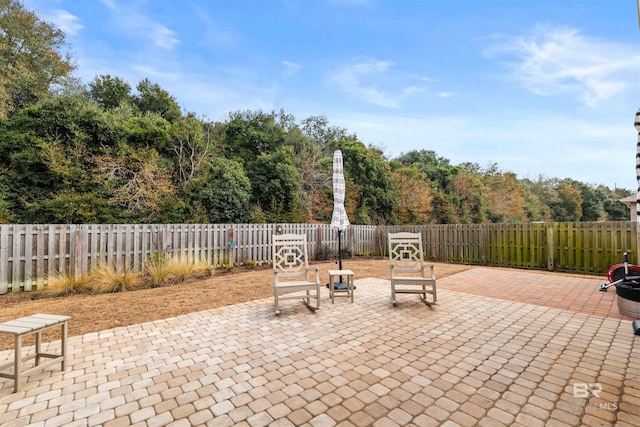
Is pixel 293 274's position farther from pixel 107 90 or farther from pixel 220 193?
pixel 107 90

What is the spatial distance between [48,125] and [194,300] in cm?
798

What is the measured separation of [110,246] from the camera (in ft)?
Result: 21.8

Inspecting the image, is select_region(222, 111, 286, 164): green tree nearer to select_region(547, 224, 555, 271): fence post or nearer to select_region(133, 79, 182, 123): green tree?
select_region(133, 79, 182, 123): green tree

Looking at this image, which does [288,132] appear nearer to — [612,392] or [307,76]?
[307,76]

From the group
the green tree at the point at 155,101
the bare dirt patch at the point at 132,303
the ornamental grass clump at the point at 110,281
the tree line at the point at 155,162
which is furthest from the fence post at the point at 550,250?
the green tree at the point at 155,101

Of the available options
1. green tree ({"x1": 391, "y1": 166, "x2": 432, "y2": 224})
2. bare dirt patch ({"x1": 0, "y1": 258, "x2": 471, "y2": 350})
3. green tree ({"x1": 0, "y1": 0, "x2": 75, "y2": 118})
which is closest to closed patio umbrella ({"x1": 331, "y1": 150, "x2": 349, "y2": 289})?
bare dirt patch ({"x1": 0, "y1": 258, "x2": 471, "y2": 350})

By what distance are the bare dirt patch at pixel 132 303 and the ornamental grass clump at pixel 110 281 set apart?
11.6 inches

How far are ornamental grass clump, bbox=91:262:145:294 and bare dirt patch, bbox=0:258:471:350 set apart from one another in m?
0.30

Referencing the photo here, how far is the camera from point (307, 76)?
11648 millimetres

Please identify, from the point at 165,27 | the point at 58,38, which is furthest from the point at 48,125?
the point at 58,38

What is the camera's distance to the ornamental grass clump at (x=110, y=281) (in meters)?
5.55

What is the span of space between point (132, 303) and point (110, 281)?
4.66 feet

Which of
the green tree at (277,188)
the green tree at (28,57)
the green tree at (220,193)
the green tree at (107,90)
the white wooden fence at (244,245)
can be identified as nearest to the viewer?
the white wooden fence at (244,245)

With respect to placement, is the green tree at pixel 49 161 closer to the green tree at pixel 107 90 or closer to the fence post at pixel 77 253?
the fence post at pixel 77 253
